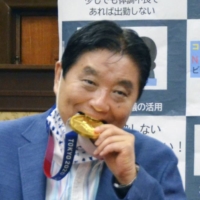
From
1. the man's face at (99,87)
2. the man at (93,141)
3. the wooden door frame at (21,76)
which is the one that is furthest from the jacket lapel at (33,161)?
the wooden door frame at (21,76)

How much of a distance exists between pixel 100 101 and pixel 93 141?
0.34ft

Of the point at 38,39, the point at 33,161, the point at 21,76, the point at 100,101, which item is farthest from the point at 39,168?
the point at 38,39

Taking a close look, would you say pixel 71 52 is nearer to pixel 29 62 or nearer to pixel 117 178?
pixel 117 178

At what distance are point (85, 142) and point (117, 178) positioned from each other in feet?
0.38

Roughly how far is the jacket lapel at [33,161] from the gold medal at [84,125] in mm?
170

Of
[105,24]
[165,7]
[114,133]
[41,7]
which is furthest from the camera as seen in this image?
[41,7]

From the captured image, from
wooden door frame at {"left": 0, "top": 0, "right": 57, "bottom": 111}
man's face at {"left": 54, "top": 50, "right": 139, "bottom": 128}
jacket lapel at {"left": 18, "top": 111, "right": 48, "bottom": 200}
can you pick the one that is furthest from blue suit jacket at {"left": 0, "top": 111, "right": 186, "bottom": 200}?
wooden door frame at {"left": 0, "top": 0, "right": 57, "bottom": 111}

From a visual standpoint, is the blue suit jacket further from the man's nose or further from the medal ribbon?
the man's nose

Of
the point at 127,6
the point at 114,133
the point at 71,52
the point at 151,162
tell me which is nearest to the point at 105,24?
the point at 71,52

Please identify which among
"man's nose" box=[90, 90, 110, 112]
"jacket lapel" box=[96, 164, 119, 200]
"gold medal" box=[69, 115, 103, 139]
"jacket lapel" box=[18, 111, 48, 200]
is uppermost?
"man's nose" box=[90, 90, 110, 112]

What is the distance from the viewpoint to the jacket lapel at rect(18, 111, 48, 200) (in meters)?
1.19

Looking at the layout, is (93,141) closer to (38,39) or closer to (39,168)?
(39,168)

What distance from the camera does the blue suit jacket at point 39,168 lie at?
117 cm

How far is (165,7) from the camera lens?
1.83m
